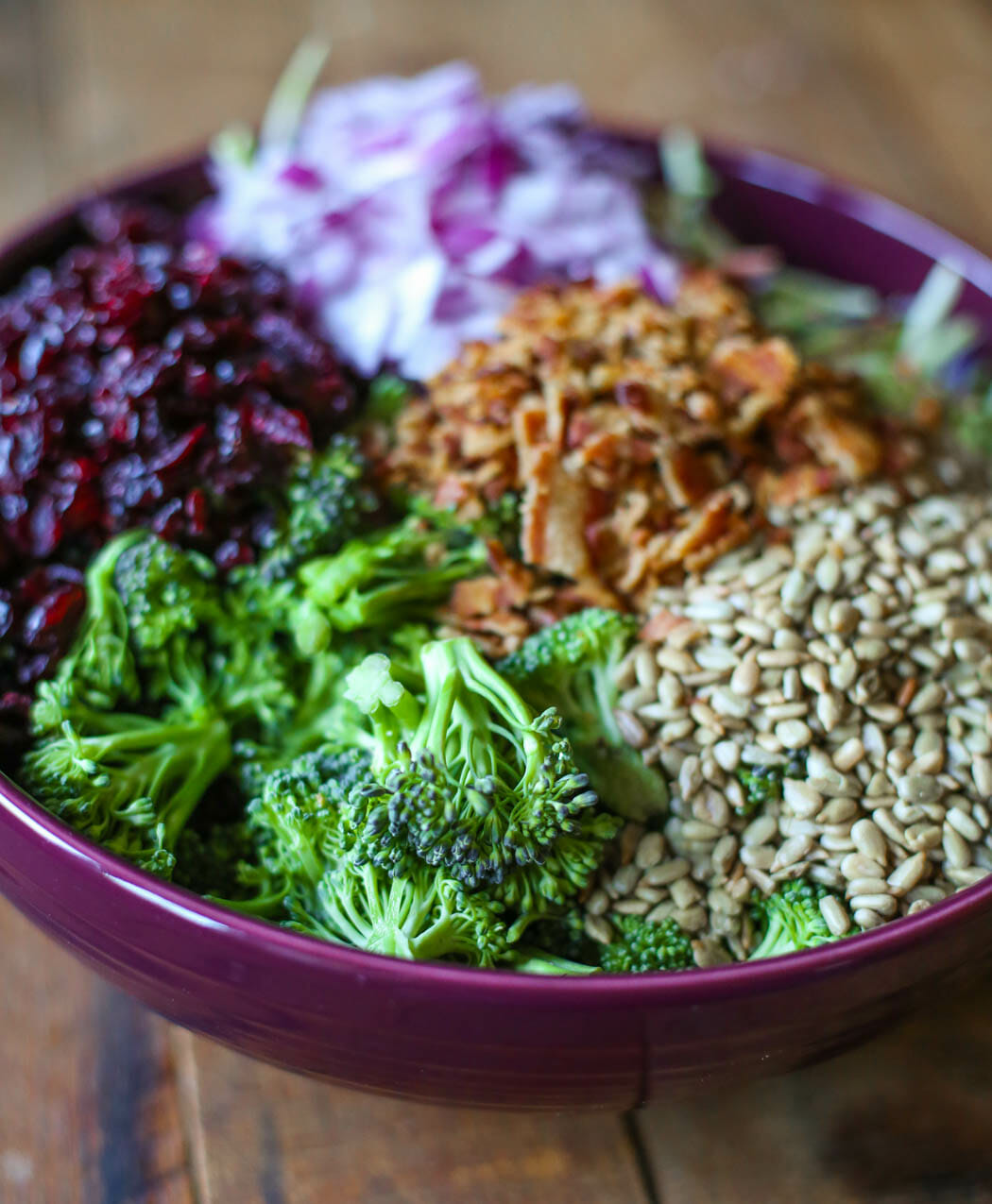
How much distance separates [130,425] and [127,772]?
0.42 m

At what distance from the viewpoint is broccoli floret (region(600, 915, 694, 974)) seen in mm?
1104

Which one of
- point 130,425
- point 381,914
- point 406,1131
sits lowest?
point 406,1131

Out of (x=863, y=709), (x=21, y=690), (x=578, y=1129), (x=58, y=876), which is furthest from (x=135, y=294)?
(x=578, y=1129)

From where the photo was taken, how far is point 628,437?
139 centimetres

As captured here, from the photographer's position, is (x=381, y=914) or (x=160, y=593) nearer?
(x=381, y=914)

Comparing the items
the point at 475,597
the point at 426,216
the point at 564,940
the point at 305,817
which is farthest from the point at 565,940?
the point at 426,216

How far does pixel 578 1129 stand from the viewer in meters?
1.21

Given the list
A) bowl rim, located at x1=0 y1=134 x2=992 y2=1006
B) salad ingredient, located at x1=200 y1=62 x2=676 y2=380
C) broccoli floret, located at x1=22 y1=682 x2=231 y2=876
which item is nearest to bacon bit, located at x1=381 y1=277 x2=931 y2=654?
salad ingredient, located at x1=200 y1=62 x2=676 y2=380

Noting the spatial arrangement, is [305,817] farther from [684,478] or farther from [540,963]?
[684,478]

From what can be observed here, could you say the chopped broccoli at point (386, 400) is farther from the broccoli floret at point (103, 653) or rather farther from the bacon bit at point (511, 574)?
the broccoli floret at point (103, 653)

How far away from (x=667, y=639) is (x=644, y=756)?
0.14 metres

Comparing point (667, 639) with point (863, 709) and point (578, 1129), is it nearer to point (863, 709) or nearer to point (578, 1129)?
point (863, 709)

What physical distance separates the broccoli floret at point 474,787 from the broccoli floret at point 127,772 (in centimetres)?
20

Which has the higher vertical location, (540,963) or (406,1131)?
(540,963)
